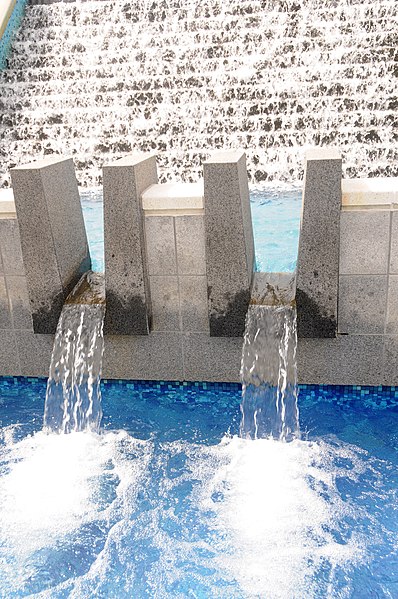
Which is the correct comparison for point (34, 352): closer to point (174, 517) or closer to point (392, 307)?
point (174, 517)

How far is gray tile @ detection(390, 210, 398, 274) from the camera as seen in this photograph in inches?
178

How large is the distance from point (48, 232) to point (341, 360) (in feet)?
7.99

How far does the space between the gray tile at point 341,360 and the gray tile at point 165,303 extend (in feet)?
3.28

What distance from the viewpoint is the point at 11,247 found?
16.9ft

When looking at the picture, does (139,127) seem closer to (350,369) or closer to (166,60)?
(166,60)

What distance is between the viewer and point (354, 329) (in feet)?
16.1

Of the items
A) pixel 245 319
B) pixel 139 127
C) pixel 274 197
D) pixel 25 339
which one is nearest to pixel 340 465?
pixel 245 319

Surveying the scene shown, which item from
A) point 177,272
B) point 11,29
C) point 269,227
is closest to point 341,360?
point 177,272

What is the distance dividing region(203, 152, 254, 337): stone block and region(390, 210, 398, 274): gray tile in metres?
1.03

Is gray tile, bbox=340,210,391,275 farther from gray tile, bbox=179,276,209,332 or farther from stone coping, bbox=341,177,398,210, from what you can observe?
gray tile, bbox=179,276,209,332

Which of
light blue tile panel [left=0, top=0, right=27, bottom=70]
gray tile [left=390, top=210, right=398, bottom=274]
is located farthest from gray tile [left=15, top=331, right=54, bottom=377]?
light blue tile panel [left=0, top=0, right=27, bottom=70]

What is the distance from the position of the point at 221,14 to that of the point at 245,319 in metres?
10.1

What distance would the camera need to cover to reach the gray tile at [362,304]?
15.5 ft

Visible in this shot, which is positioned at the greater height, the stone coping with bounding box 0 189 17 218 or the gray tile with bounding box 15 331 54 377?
the stone coping with bounding box 0 189 17 218
